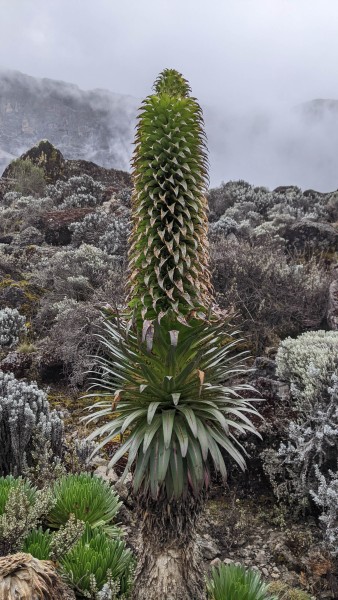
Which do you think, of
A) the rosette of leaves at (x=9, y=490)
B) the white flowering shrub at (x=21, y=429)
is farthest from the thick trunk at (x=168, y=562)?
the white flowering shrub at (x=21, y=429)

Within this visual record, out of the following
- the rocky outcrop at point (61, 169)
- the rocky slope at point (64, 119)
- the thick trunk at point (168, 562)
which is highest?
the rocky slope at point (64, 119)

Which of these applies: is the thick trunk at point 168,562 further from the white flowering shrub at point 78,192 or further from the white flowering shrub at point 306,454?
the white flowering shrub at point 78,192

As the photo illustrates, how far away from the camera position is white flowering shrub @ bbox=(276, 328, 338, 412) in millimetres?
4551

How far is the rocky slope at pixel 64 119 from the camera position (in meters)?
111

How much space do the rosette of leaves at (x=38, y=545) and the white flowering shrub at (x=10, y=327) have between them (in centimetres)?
512

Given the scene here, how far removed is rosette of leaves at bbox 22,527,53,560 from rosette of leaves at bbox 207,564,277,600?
39.1 inches

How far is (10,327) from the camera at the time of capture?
7.89m

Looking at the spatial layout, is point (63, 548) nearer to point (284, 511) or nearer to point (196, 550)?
point (196, 550)

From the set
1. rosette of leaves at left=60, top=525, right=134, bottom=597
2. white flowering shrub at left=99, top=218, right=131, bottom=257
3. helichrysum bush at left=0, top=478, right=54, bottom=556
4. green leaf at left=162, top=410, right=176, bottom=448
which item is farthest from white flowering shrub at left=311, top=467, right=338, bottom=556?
white flowering shrub at left=99, top=218, right=131, bottom=257

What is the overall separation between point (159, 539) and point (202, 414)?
2.42 feet

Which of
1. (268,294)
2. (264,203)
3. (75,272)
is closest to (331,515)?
(268,294)

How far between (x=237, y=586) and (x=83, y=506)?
1.19m

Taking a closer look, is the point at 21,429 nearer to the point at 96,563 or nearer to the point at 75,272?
the point at 96,563

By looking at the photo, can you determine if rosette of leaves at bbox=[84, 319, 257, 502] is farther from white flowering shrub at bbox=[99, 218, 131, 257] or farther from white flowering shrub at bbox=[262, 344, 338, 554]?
white flowering shrub at bbox=[99, 218, 131, 257]
